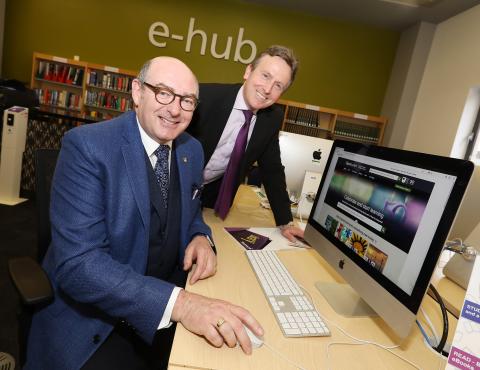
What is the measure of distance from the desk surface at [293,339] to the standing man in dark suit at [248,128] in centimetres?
41

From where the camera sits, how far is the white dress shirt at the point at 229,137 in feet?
5.81

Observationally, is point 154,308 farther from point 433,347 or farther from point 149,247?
point 433,347

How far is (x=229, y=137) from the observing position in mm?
1802

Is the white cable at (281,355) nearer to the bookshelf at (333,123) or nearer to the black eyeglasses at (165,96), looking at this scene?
the black eyeglasses at (165,96)

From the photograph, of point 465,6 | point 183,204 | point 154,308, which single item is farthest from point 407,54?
point 154,308

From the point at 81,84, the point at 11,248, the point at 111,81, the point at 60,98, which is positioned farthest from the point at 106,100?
the point at 11,248

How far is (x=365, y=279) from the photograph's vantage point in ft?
3.10

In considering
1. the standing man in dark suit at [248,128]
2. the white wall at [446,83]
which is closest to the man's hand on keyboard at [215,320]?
the standing man in dark suit at [248,128]

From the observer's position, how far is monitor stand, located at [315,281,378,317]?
1010mm

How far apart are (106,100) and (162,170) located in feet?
17.2

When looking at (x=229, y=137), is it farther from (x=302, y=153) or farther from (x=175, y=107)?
(x=175, y=107)

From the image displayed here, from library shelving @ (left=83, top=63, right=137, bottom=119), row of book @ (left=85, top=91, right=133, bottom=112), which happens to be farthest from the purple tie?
row of book @ (left=85, top=91, right=133, bottom=112)

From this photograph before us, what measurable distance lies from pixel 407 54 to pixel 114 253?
5906 millimetres

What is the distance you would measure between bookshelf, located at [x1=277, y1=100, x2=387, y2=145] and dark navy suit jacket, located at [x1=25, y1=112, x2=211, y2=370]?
16.2 feet
